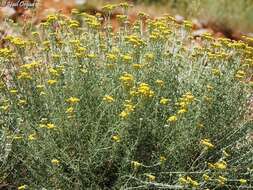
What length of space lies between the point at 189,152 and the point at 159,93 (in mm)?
390

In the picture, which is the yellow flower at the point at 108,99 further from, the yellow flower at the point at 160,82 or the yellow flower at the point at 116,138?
the yellow flower at the point at 160,82

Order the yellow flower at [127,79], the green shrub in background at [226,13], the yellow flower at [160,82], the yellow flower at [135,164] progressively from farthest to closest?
the green shrub in background at [226,13] → the yellow flower at [160,82] → the yellow flower at [127,79] → the yellow flower at [135,164]

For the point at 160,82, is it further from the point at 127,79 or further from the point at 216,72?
the point at 216,72

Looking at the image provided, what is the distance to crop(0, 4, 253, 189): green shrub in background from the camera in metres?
3.33

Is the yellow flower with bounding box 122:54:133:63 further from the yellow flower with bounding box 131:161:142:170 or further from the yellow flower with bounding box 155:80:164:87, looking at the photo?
the yellow flower with bounding box 131:161:142:170

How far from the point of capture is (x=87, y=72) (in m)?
3.63

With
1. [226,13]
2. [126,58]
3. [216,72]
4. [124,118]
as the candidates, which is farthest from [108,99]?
[226,13]

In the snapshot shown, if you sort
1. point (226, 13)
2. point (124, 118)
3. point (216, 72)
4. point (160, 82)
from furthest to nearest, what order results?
point (226, 13) < point (216, 72) < point (160, 82) < point (124, 118)

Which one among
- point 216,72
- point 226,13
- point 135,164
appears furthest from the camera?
point 226,13

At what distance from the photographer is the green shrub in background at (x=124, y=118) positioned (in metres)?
3.33

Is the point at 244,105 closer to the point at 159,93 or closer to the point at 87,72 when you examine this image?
the point at 159,93

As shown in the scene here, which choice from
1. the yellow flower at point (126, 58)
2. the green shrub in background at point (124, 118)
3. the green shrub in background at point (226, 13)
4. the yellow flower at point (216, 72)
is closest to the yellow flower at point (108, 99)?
the green shrub in background at point (124, 118)

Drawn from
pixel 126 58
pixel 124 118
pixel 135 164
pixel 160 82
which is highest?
pixel 126 58

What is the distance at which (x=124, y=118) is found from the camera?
3211 millimetres
